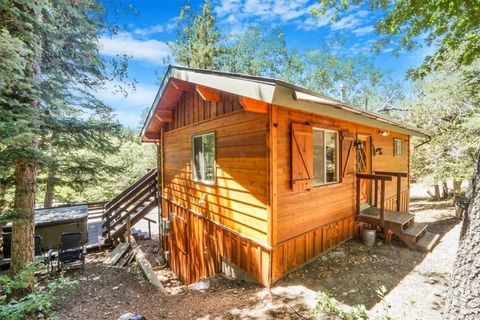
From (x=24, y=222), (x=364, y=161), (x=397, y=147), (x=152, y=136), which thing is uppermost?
(x=152, y=136)

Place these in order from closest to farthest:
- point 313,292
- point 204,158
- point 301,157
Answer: point 313,292
point 301,157
point 204,158

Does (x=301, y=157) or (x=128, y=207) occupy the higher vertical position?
(x=301, y=157)

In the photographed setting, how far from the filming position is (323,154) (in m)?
5.49

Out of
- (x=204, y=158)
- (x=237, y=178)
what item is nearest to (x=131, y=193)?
(x=204, y=158)

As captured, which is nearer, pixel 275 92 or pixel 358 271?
pixel 275 92

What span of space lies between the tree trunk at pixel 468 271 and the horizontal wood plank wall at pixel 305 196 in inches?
104

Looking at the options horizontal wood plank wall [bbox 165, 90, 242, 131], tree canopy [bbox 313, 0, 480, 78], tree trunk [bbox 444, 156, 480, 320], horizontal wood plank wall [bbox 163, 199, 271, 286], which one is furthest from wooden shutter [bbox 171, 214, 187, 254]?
tree canopy [bbox 313, 0, 480, 78]

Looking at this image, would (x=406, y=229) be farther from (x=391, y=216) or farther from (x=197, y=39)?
(x=197, y=39)

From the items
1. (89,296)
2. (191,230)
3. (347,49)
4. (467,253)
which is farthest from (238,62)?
(467,253)

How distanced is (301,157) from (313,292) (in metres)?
2.43

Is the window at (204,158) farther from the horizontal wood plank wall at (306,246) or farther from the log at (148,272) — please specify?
the log at (148,272)

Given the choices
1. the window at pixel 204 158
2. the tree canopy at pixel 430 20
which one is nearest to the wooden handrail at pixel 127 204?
the window at pixel 204 158

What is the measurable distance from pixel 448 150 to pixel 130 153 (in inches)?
1027

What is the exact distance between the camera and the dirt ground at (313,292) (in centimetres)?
362
